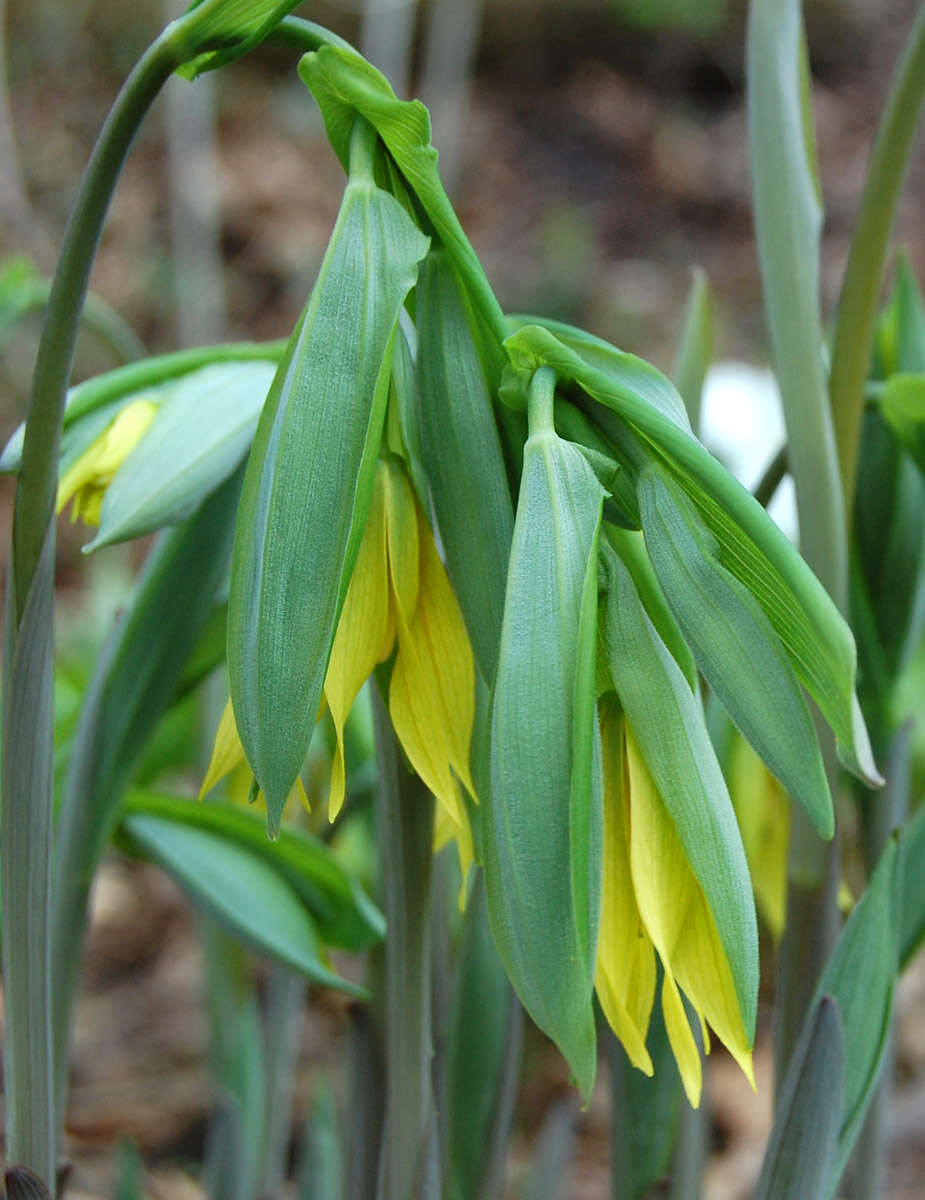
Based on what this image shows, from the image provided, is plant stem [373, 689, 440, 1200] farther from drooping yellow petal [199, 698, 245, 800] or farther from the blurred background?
the blurred background

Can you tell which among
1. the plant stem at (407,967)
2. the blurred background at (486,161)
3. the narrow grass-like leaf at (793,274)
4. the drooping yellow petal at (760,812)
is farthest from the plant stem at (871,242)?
the blurred background at (486,161)

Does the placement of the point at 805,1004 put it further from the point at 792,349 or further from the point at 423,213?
the point at 423,213

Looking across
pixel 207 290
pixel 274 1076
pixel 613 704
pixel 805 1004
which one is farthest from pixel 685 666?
pixel 207 290

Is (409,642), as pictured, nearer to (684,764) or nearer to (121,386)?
(684,764)

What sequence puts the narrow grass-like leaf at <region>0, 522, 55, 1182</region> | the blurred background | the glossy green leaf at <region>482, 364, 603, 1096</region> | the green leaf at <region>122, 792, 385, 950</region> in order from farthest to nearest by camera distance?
the blurred background
the green leaf at <region>122, 792, 385, 950</region>
the narrow grass-like leaf at <region>0, 522, 55, 1182</region>
the glossy green leaf at <region>482, 364, 603, 1096</region>

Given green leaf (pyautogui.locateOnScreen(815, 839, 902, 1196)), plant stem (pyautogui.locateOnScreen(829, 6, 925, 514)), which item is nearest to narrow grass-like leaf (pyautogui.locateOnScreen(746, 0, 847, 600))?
plant stem (pyautogui.locateOnScreen(829, 6, 925, 514))

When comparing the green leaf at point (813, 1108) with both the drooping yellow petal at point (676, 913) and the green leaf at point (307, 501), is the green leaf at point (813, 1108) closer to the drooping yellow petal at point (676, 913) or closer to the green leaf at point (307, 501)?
the drooping yellow petal at point (676, 913)
